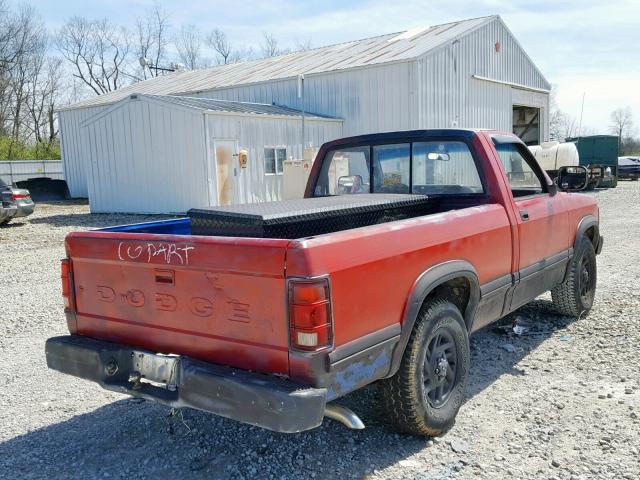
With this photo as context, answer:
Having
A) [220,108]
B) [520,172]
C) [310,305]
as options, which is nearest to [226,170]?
[220,108]

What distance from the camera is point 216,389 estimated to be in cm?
272

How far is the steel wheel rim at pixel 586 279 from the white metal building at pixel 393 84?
1343 cm

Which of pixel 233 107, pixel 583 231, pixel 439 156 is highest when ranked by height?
pixel 233 107

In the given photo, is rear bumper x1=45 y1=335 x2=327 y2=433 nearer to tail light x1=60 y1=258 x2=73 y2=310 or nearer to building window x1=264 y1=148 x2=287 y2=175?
tail light x1=60 y1=258 x2=73 y2=310

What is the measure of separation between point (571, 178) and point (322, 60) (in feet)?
64.2

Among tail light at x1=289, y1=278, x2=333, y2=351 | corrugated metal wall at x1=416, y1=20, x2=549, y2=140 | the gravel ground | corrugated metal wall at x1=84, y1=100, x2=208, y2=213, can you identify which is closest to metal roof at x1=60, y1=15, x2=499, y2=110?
corrugated metal wall at x1=416, y1=20, x2=549, y2=140

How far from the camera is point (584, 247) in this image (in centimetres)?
578

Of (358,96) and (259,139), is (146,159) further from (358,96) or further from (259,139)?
(358,96)

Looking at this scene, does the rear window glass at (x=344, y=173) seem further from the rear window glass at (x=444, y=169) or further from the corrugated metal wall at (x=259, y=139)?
the corrugated metal wall at (x=259, y=139)

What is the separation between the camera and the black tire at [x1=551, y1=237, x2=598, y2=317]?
5.63m

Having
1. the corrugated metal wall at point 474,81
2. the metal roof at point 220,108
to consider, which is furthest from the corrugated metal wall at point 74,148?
the corrugated metal wall at point 474,81

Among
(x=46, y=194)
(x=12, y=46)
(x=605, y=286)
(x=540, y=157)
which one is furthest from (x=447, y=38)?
(x=12, y=46)

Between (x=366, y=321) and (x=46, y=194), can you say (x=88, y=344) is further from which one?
(x=46, y=194)

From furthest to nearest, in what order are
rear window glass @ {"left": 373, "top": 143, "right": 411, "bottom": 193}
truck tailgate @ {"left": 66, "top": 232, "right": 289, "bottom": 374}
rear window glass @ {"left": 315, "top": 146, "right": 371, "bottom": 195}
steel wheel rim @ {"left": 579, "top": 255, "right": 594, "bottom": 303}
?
steel wheel rim @ {"left": 579, "top": 255, "right": 594, "bottom": 303} → rear window glass @ {"left": 315, "top": 146, "right": 371, "bottom": 195} → rear window glass @ {"left": 373, "top": 143, "right": 411, "bottom": 193} → truck tailgate @ {"left": 66, "top": 232, "right": 289, "bottom": 374}
